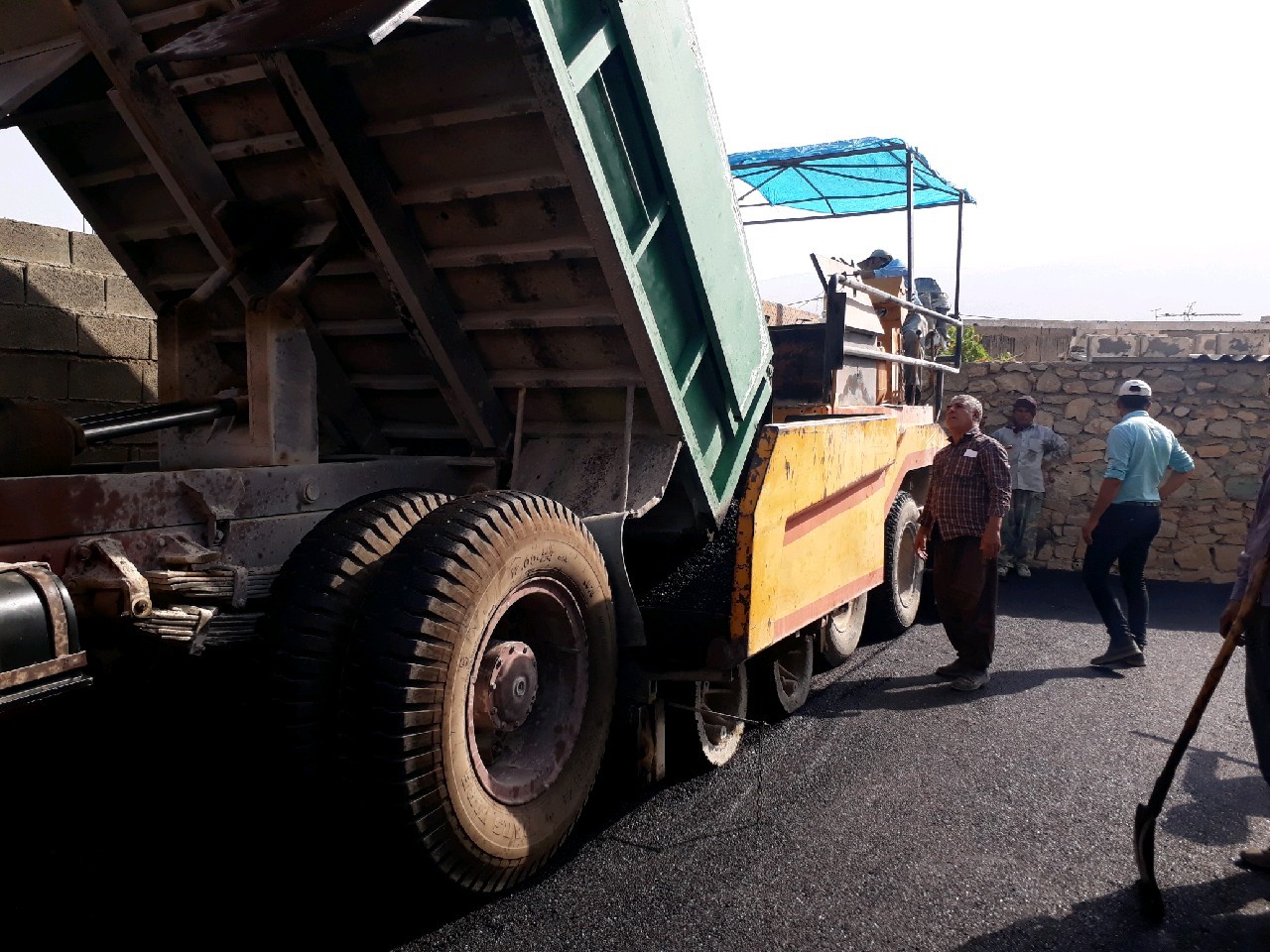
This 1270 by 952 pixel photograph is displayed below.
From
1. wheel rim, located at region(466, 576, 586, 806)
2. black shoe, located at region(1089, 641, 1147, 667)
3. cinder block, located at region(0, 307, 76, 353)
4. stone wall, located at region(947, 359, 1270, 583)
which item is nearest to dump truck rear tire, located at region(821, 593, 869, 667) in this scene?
black shoe, located at region(1089, 641, 1147, 667)

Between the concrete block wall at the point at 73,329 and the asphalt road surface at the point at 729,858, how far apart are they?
1.81m

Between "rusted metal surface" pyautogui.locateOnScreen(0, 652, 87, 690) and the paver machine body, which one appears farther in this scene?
Answer: the paver machine body

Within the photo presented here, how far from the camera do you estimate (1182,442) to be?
378 inches

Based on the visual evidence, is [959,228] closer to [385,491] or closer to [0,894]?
[385,491]

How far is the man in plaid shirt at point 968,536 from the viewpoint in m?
5.65

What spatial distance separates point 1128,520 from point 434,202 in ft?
16.6

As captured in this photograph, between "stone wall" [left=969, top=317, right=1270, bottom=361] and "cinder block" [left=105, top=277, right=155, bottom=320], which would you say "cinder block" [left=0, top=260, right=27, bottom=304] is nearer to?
"cinder block" [left=105, top=277, right=155, bottom=320]

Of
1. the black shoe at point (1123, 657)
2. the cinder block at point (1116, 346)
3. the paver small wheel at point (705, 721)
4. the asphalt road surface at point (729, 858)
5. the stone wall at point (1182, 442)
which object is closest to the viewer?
the asphalt road surface at point (729, 858)

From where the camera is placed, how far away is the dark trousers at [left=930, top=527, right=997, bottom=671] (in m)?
5.66

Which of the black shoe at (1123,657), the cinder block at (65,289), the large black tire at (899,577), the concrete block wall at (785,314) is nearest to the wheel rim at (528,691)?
the cinder block at (65,289)

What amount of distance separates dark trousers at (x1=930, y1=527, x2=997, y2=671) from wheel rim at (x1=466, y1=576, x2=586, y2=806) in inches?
124

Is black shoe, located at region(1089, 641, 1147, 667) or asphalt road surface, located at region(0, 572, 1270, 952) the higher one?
asphalt road surface, located at region(0, 572, 1270, 952)

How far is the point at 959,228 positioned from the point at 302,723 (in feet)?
25.3

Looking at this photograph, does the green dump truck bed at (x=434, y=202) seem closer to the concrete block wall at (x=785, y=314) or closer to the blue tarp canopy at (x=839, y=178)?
the blue tarp canopy at (x=839, y=178)
